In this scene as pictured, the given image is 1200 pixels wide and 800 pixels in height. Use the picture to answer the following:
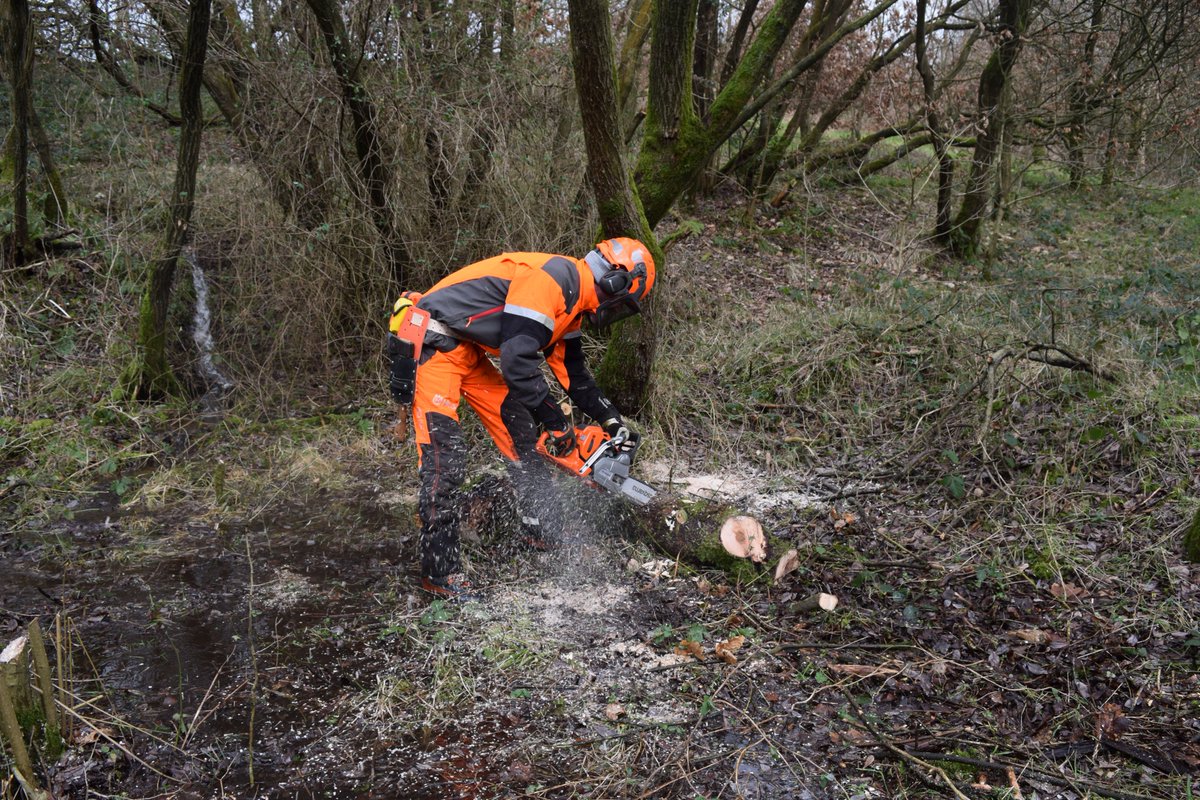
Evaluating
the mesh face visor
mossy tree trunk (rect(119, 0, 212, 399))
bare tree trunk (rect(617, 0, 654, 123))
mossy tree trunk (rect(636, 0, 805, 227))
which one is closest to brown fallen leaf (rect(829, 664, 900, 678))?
the mesh face visor

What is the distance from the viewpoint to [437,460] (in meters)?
4.25

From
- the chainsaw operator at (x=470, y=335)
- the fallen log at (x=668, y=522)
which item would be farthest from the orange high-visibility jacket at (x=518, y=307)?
the fallen log at (x=668, y=522)

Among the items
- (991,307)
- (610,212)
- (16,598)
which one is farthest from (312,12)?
(991,307)

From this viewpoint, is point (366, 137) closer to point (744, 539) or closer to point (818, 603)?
point (744, 539)

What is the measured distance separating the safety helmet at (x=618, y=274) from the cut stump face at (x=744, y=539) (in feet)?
4.30

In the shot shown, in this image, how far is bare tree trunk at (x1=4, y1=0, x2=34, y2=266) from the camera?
22.0ft

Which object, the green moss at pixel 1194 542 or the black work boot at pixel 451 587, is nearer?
the green moss at pixel 1194 542

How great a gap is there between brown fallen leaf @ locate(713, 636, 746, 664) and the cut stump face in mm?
579

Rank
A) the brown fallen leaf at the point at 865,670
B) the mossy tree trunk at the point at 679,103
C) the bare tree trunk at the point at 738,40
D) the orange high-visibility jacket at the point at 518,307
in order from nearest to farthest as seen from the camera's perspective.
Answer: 1. the brown fallen leaf at the point at 865,670
2. the orange high-visibility jacket at the point at 518,307
3. the mossy tree trunk at the point at 679,103
4. the bare tree trunk at the point at 738,40

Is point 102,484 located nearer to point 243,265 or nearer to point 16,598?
point 16,598

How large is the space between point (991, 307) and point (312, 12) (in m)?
6.23

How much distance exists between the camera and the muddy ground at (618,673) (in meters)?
2.91

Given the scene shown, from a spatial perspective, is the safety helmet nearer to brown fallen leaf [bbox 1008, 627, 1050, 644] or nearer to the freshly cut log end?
the freshly cut log end

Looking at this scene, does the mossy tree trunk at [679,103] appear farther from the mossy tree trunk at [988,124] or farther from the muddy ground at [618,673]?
the mossy tree trunk at [988,124]
